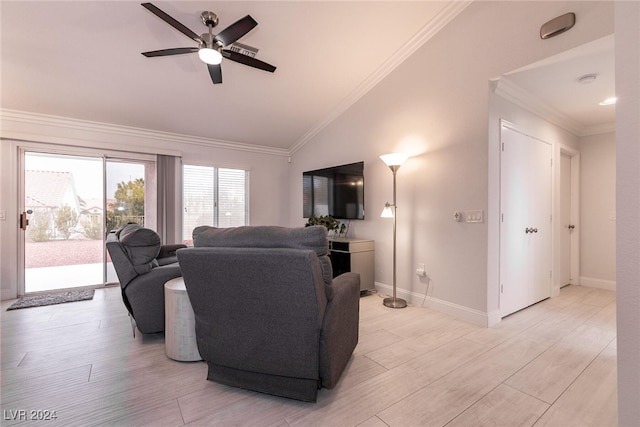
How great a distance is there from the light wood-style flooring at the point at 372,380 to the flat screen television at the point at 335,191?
1864 mm

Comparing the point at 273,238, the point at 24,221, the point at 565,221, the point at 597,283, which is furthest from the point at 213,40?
the point at 597,283

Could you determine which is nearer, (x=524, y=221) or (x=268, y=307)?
(x=268, y=307)

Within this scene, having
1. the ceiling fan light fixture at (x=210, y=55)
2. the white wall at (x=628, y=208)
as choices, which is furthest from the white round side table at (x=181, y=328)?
the white wall at (x=628, y=208)

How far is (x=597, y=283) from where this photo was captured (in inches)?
162

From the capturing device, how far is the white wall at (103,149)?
366cm

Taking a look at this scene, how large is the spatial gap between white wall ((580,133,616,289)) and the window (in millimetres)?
5807

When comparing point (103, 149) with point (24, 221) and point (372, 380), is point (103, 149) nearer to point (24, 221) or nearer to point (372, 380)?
point (24, 221)

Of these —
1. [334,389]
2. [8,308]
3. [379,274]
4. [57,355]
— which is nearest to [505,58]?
[379,274]

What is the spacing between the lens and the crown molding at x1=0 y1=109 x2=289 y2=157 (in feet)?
12.0

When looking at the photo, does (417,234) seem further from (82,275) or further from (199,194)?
(82,275)

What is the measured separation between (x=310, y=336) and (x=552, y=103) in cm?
392

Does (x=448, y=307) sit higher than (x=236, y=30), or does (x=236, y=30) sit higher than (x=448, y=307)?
(x=236, y=30)

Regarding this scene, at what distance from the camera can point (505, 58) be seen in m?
2.59

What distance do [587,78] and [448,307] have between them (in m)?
2.71
